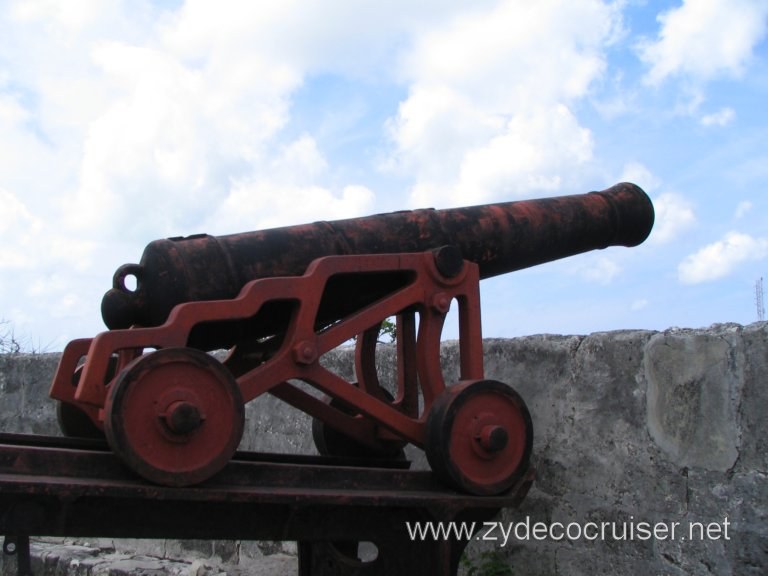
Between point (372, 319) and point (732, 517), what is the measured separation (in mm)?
1491

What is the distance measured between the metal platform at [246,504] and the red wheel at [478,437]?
0.07m

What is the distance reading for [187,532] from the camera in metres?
2.97

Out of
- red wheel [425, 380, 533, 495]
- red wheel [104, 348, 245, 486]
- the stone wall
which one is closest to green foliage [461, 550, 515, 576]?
the stone wall

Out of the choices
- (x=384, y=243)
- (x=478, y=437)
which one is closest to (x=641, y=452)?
(x=478, y=437)

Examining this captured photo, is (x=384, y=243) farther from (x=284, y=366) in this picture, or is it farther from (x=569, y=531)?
(x=569, y=531)

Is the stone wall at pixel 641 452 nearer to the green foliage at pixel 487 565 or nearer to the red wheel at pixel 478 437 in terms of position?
the green foliage at pixel 487 565

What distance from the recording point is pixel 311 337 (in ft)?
10.5

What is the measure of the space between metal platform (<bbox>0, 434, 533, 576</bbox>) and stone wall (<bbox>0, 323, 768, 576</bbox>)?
2.06ft

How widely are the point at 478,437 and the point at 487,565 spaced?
3.79 ft

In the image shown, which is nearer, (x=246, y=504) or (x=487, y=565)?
(x=246, y=504)

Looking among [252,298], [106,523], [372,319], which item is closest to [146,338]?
[252,298]

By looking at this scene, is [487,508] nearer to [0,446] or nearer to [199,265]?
[199,265]

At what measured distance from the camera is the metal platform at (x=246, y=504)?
2.76 m

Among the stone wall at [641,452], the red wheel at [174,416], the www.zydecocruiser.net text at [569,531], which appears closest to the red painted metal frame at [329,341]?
the red wheel at [174,416]
